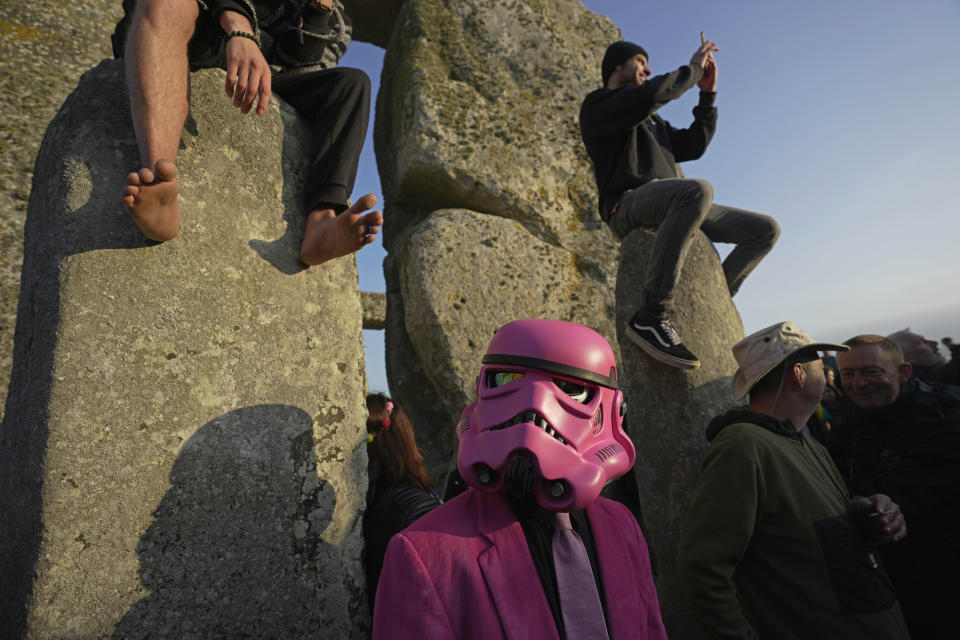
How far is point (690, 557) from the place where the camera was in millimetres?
1639

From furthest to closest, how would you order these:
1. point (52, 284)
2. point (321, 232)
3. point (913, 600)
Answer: point (913, 600) → point (321, 232) → point (52, 284)

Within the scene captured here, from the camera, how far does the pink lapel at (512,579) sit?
97 cm

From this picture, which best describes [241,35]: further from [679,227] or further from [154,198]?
[679,227]

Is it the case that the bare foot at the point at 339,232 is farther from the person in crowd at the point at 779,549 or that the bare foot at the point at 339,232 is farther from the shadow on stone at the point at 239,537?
the person in crowd at the point at 779,549

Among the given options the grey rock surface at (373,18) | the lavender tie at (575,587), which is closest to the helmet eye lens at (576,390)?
the lavender tie at (575,587)

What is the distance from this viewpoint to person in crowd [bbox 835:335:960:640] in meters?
2.20

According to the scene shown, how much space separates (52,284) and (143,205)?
0.92 feet

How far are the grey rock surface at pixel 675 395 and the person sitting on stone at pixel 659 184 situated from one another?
0.10 metres

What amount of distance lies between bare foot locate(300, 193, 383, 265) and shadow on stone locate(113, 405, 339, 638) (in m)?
0.43

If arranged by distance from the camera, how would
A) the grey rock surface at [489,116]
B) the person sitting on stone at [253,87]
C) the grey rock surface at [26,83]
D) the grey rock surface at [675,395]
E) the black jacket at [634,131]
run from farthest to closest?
the grey rock surface at [489,116] < the grey rock surface at [26,83] < the black jacket at [634,131] < the grey rock surface at [675,395] < the person sitting on stone at [253,87]

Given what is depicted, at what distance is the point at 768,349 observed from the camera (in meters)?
2.06

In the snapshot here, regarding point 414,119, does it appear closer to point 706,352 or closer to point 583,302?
point 583,302

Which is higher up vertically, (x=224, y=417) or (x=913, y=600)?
(x=224, y=417)

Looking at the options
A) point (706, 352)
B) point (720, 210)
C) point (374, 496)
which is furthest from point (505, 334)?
point (720, 210)
